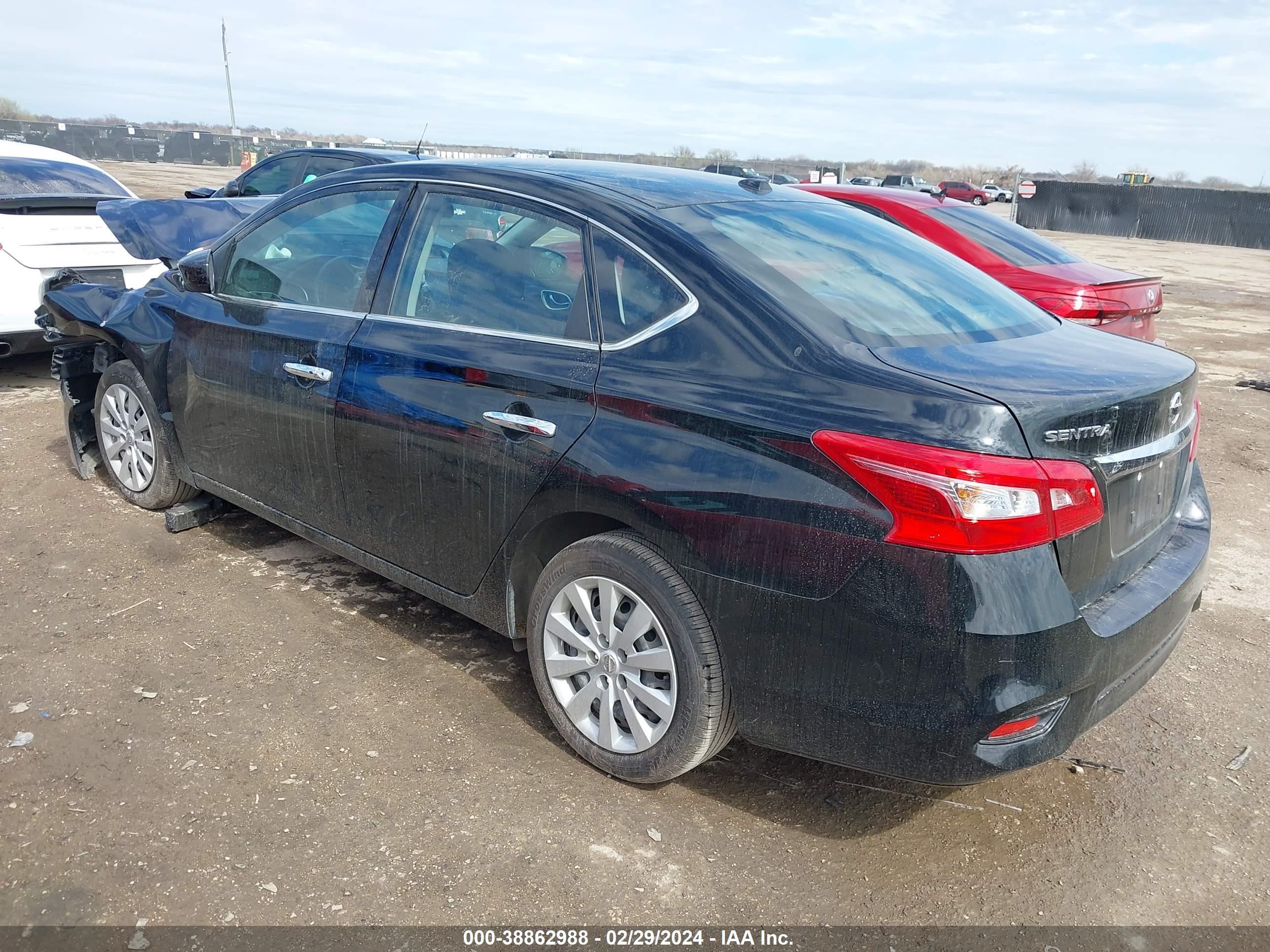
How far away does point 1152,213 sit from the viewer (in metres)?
29.6

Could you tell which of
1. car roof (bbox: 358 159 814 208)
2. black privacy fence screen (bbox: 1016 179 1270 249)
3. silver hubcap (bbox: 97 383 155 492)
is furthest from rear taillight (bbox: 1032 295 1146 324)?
black privacy fence screen (bbox: 1016 179 1270 249)

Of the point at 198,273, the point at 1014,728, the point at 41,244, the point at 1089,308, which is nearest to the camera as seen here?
the point at 1014,728

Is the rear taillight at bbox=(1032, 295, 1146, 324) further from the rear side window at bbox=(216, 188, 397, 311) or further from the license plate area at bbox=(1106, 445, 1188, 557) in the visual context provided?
the rear side window at bbox=(216, 188, 397, 311)

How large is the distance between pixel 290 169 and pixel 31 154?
2.49 metres

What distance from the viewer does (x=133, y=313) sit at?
461 centimetres

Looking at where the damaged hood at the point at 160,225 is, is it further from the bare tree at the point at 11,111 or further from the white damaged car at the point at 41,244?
the bare tree at the point at 11,111

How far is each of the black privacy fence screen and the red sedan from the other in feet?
82.6

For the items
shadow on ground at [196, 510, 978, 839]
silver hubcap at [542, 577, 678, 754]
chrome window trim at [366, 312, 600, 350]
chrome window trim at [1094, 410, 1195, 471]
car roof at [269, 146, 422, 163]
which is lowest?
shadow on ground at [196, 510, 978, 839]

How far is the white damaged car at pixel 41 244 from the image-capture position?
6.63 m

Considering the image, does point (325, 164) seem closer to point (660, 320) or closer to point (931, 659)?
point (660, 320)

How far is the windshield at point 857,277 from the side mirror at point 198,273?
7.48 feet

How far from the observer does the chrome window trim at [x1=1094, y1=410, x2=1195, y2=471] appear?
2.43 metres

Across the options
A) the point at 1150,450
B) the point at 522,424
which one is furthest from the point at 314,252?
the point at 1150,450

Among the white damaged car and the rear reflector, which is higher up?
the white damaged car
